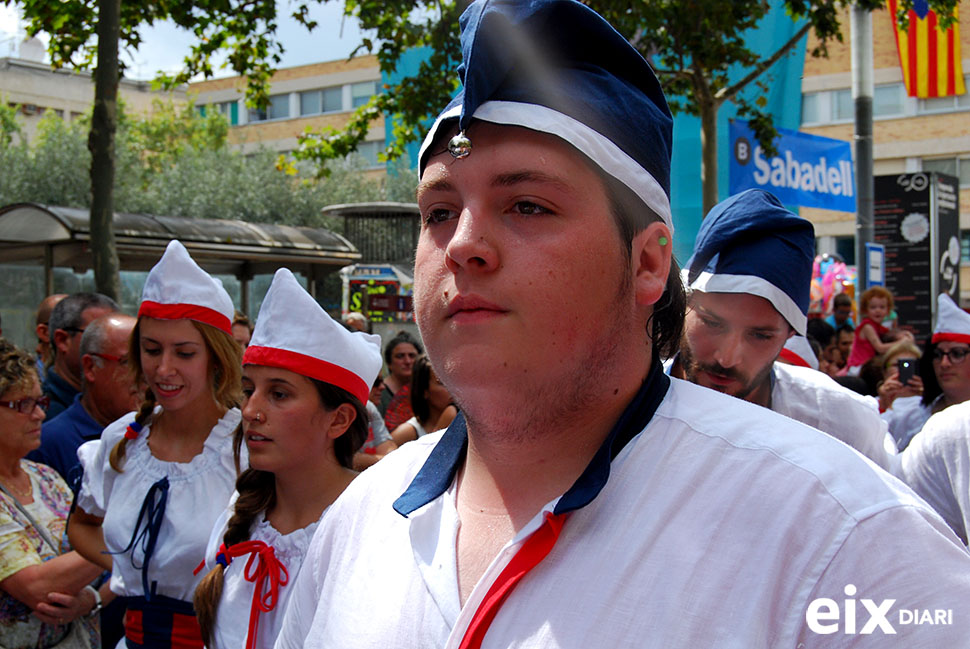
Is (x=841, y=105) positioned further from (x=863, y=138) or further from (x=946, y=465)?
(x=946, y=465)

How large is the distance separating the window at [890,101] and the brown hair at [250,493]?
35130mm

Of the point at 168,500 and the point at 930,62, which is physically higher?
the point at 930,62

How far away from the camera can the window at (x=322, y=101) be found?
47656mm

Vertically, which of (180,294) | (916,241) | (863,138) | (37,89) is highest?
(37,89)

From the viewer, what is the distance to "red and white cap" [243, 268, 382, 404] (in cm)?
326

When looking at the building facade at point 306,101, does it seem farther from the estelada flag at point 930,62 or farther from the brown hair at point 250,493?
the brown hair at point 250,493

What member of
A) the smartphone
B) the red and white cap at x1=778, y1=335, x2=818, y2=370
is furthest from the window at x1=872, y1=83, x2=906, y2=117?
the red and white cap at x1=778, y1=335, x2=818, y2=370

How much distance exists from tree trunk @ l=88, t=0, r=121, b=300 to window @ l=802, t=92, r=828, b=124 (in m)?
31.7

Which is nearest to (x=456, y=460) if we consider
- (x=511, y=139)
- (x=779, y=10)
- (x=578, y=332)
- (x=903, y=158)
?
(x=578, y=332)

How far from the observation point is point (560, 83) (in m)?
1.42

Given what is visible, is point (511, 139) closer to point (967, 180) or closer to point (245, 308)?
point (245, 308)

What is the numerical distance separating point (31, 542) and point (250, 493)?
1.06 meters

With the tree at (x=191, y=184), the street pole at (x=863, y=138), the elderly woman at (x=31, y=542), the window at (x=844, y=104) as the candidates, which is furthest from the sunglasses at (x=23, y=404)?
the window at (x=844, y=104)

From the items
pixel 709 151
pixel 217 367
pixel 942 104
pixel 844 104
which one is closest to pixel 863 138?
pixel 709 151
